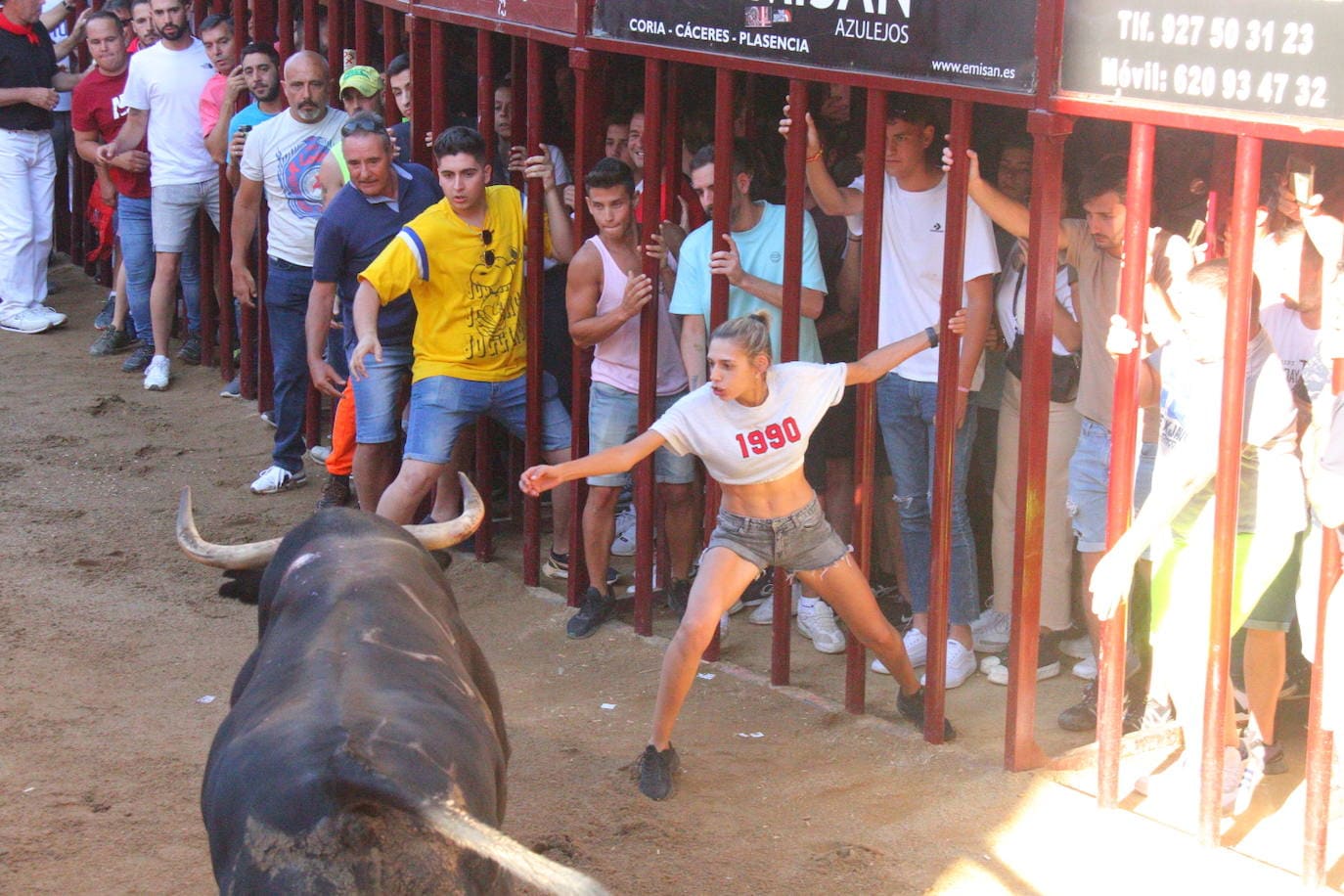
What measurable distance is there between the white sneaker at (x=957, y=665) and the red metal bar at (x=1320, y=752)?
71.9 inches

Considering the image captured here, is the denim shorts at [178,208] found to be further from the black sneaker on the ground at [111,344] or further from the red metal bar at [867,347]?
the red metal bar at [867,347]

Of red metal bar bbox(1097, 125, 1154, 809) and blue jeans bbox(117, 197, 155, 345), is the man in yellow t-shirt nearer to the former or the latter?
red metal bar bbox(1097, 125, 1154, 809)

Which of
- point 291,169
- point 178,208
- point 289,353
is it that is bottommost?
point 289,353

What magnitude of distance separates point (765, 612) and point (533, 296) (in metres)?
1.89

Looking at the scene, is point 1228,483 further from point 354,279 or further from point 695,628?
point 354,279

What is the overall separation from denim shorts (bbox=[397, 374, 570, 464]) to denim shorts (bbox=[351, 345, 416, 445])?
25cm

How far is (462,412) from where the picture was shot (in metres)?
8.00

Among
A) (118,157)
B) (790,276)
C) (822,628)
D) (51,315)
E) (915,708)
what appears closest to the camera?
(915,708)

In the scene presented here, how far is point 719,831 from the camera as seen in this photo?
581cm

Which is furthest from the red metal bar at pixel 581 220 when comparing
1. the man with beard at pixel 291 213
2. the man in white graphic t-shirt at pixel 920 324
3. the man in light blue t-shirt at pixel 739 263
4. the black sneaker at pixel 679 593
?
the man with beard at pixel 291 213

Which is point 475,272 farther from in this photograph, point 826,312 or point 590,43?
point 826,312

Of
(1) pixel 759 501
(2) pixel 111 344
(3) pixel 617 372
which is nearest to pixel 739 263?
(3) pixel 617 372

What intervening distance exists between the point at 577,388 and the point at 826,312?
1278 mm

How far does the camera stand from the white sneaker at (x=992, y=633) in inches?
279
